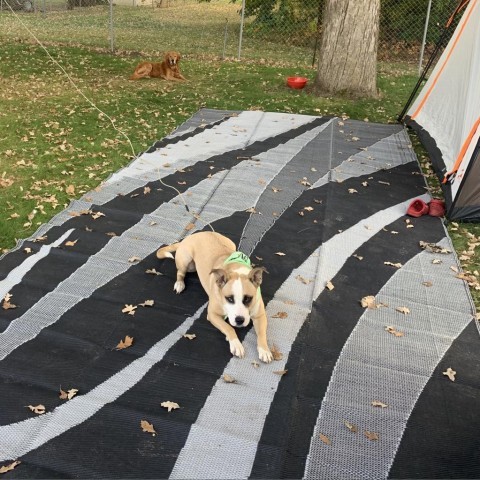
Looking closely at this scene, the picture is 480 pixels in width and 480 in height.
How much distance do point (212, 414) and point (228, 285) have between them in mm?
954

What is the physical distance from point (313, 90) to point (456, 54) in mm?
4139

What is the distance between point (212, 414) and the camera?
3.60m

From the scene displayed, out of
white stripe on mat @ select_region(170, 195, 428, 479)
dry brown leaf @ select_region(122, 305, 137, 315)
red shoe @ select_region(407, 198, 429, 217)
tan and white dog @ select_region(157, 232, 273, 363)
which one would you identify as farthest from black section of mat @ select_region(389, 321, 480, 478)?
red shoe @ select_region(407, 198, 429, 217)

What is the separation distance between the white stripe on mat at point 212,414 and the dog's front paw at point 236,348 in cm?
5

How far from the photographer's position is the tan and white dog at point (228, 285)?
3898mm

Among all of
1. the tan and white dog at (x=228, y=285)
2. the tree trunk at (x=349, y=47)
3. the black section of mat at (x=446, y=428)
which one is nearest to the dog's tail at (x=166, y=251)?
the tan and white dog at (x=228, y=285)

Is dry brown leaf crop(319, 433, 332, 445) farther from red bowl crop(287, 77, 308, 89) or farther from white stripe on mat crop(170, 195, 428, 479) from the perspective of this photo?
Result: red bowl crop(287, 77, 308, 89)

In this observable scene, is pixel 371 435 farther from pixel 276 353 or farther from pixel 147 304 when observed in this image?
pixel 147 304

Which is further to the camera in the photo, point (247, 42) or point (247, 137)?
point (247, 42)

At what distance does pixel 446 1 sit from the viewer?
1720cm

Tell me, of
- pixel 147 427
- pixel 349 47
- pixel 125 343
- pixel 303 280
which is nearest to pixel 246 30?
pixel 349 47

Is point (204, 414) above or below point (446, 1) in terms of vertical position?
below

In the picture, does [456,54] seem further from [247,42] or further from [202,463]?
[247,42]

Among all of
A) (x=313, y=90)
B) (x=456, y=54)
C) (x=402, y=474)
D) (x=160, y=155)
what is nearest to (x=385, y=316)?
(x=402, y=474)
